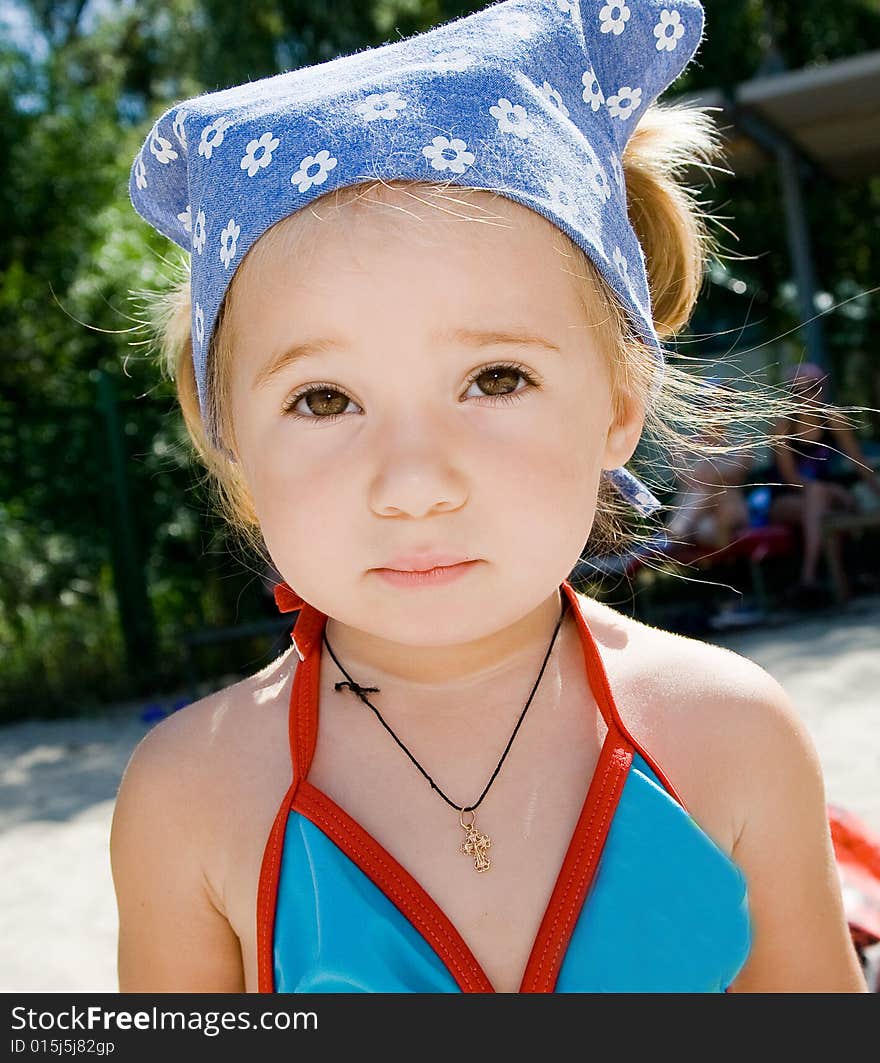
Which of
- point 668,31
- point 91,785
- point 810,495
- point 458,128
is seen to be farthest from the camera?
point 810,495

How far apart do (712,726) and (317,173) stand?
2.71 ft

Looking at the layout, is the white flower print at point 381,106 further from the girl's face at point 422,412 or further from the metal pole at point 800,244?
the metal pole at point 800,244

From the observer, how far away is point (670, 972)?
137cm

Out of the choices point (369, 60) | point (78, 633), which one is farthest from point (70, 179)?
point (369, 60)

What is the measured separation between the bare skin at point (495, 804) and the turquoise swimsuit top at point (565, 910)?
0.14 ft

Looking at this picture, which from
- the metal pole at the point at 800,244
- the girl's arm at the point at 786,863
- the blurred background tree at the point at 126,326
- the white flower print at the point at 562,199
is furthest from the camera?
the metal pole at the point at 800,244

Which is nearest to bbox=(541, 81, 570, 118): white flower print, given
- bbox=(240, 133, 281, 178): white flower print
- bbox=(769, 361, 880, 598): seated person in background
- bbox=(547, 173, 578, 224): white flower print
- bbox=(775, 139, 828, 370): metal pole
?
bbox=(547, 173, 578, 224): white flower print

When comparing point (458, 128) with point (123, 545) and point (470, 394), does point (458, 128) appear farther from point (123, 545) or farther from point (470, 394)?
point (123, 545)

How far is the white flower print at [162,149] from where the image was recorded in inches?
62.0

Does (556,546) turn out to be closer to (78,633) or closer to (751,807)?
(751,807)

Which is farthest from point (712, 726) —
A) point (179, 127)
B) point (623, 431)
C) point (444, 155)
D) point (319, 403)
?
point (179, 127)

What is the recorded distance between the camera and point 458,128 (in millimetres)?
1375

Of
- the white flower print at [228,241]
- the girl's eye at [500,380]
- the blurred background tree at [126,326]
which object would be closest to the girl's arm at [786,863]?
the girl's eye at [500,380]

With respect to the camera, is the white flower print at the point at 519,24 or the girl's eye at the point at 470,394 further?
the white flower print at the point at 519,24
